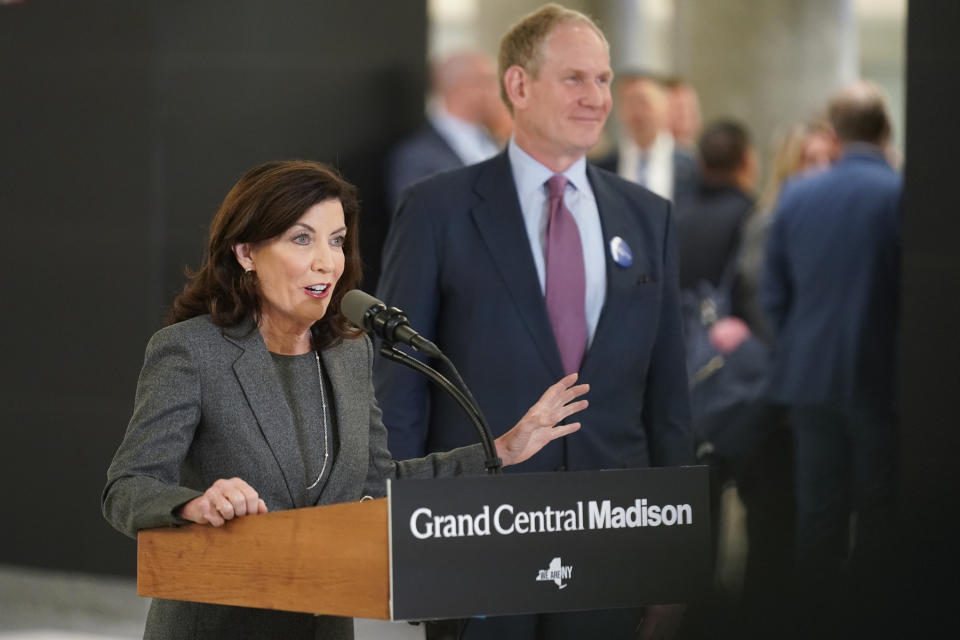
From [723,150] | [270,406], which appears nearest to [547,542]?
[270,406]

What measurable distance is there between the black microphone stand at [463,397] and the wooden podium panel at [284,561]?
0.89 feet

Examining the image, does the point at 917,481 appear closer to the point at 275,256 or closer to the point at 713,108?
the point at 275,256

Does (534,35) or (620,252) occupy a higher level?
(534,35)

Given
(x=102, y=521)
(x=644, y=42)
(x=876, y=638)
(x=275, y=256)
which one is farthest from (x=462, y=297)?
(x=644, y=42)

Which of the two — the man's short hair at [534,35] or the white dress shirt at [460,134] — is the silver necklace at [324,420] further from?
the white dress shirt at [460,134]

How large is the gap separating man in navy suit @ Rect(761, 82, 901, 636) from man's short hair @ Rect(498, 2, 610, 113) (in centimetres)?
253

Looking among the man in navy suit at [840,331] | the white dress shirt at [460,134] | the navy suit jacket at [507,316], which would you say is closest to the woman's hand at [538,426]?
the navy suit jacket at [507,316]

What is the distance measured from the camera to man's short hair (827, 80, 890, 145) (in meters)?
5.89

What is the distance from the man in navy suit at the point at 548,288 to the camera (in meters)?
3.12

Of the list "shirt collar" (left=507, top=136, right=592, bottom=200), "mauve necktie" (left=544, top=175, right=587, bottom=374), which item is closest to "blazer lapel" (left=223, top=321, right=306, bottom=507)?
"mauve necktie" (left=544, top=175, right=587, bottom=374)

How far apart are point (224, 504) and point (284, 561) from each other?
4.3 inches

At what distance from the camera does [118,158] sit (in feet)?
19.6

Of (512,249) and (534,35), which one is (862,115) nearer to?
(534,35)

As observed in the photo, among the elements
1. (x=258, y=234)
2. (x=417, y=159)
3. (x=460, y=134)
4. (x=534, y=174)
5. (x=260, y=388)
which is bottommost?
(x=260, y=388)
